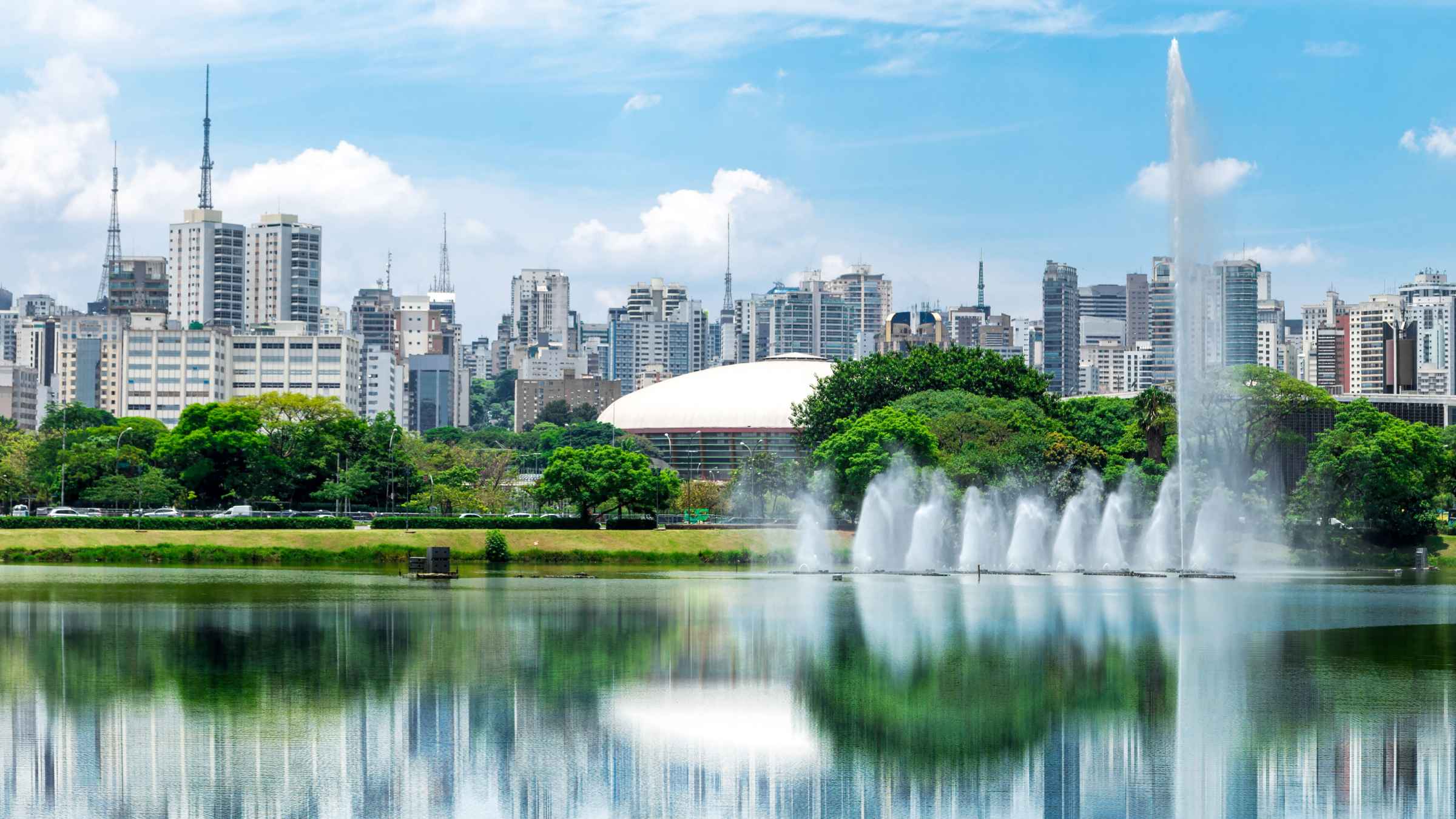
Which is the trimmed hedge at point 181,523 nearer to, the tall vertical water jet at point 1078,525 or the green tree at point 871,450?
the green tree at point 871,450

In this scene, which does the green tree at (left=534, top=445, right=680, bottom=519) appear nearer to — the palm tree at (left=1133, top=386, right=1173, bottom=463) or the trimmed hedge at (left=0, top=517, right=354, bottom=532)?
the trimmed hedge at (left=0, top=517, right=354, bottom=532)

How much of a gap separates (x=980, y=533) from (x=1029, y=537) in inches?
94.5

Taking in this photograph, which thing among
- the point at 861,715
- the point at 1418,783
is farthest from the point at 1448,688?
the point at 861,715

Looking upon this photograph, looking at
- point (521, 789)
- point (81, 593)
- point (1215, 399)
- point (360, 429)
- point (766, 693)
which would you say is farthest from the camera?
point (360, 429)

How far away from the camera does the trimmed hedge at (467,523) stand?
89.4 m

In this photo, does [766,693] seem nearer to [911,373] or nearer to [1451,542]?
[1451,542]

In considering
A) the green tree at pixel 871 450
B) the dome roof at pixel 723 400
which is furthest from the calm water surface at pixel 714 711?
the dome roof at pixel 723 400

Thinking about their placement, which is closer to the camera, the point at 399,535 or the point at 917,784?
the point at 917,784

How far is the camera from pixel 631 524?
9412 cm

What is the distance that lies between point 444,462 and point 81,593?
74.4 meters

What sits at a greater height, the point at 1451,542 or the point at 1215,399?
the point at 1215,399

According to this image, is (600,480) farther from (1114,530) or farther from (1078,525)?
(1114,530)

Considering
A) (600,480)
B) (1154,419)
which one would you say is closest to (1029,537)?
(1154,419)

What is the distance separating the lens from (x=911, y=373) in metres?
119
